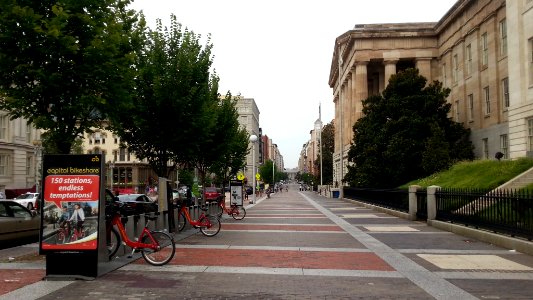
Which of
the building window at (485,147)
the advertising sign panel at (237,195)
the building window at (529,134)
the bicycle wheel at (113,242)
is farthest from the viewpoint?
the building window at (485,147)

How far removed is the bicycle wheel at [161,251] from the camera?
32.7 feet

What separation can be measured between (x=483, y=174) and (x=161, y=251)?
18878 mm

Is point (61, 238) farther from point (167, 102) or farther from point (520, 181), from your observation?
point (520, 181)

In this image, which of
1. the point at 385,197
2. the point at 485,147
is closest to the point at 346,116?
the point at 485,147

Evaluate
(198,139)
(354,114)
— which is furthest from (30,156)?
(198,139)

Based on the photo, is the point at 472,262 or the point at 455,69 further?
the point at 455,69

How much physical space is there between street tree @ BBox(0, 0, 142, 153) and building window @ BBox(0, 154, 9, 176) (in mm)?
44127

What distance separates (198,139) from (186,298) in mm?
11326

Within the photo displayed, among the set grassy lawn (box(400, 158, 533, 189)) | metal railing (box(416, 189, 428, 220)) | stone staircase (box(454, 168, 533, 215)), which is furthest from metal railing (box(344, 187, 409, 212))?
stone staircase (box(454, 168, 533, 215))

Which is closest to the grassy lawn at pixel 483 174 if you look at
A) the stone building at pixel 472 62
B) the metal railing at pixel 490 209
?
the stone building at pixel 472 62

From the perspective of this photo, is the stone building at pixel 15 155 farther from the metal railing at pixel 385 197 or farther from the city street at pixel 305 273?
the city street at pixel 305 273

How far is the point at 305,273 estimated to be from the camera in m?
9.15

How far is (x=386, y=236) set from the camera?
15719 millimetres

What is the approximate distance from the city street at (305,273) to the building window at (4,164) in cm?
4255
